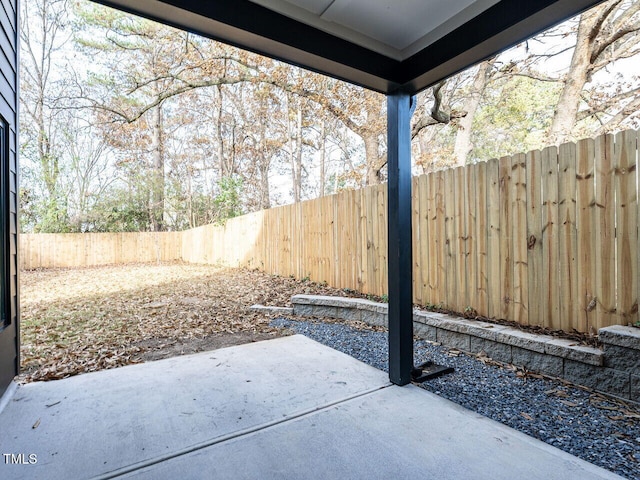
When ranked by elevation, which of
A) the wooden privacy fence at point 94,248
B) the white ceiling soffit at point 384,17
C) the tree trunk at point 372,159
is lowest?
the wooden privacy fence at point 94,248

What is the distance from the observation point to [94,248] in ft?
40.5

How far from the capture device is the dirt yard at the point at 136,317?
3.30 metres

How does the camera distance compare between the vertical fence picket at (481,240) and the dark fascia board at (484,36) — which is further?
the vertical fence picket at (481,240)

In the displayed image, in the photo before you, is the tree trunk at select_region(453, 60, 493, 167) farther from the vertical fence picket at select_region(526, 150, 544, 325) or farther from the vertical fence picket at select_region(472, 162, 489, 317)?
the vertical fence picket at select_region(526, 150, 544, 325)

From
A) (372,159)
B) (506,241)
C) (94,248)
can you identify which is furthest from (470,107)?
(94,248)

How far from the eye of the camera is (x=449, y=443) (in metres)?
1.74

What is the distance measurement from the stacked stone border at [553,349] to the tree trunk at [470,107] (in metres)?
5.65

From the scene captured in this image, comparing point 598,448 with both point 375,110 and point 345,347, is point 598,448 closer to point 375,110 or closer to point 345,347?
point 345,347

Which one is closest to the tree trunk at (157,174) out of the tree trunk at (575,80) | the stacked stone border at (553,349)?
the stacked stone border at (553,349)

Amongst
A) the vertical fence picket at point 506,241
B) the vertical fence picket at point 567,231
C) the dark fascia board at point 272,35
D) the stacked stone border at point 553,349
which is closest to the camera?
the dark fascia board at point 272,35

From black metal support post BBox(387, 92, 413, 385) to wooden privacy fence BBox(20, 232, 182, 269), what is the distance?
42.4 feet

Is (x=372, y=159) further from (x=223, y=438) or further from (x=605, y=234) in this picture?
(x=223, y=438)

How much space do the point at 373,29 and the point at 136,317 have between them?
4.63m

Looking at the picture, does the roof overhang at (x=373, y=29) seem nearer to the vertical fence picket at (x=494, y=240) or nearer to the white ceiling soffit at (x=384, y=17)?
the white ceiling soffit at (x=384, y=17)
